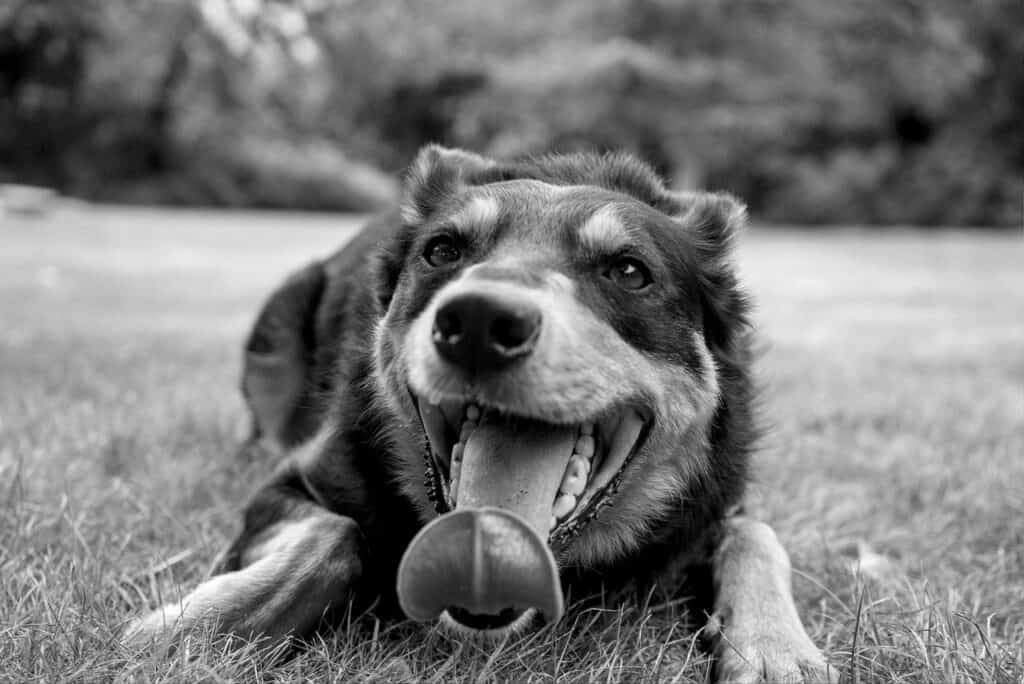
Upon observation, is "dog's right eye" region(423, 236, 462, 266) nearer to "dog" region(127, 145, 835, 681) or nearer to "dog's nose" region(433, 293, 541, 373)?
"dog" region(127, 145, 835, 681)

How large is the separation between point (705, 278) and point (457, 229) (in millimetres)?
905

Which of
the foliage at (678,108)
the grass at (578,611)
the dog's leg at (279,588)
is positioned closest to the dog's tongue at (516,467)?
the grass at (578,611)

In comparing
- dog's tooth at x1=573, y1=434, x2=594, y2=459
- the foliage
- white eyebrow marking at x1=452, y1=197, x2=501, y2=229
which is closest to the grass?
dog's tooth at x1=573, y1=434, x2=594, y2=459

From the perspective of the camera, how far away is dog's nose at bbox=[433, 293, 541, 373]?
238 centimetres

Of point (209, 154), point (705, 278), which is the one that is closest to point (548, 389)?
point (705, 278)

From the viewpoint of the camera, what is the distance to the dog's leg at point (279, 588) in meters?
2.67

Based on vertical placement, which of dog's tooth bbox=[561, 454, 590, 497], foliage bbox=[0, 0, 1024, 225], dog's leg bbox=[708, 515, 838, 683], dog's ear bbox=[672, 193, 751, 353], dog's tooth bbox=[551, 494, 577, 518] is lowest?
foliage bbox=[0, 0, 1024, 225]

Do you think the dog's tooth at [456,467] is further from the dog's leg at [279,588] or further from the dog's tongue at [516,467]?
the dog's leg at [279,588]

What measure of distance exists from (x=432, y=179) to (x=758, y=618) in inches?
77.5

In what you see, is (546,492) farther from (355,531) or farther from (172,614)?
(172,614)

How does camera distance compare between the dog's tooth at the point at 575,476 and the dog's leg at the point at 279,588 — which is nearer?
the dog's leg at the point at 279,588

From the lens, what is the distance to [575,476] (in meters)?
2.80

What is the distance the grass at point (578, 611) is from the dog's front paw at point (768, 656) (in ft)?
0.28

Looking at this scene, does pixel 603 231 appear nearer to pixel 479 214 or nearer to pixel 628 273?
pixel 628 273
